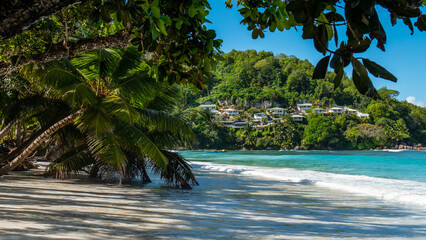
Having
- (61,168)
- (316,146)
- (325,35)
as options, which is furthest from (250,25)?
(316,146)

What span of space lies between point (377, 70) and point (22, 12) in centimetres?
139

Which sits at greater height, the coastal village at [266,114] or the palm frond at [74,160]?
the coastal village at [266,114]

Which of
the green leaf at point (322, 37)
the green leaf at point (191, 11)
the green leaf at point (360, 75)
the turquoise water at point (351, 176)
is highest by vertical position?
the green leaf at point (191, 11)

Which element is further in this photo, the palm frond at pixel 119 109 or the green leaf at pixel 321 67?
the palm frond at pixel 119 109

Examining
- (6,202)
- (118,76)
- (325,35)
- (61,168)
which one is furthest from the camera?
(61,168)

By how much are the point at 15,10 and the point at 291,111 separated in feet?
335

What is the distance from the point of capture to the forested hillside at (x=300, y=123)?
83000 millimetres

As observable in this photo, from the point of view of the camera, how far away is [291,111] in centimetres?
10100

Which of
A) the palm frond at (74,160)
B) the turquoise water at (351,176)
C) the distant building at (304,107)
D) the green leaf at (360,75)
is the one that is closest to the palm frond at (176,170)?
the palm frond at (74,160)

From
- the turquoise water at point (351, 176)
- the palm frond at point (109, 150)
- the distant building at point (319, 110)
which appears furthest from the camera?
the distant building at point (319, 110)

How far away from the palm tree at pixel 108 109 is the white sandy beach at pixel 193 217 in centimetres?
115

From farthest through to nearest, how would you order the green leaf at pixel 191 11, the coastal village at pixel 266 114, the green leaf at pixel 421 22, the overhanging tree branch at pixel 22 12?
the coastal village at pixel 266 114, the green leaf at pixel 191 11, the overhanging tree branch at pixel 22 12, the green leaf at pixel 421 22

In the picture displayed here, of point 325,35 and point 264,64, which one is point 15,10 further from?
point 264,64

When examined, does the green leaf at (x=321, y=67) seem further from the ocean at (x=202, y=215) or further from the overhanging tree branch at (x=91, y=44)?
the ocean at (x=202, y=215)
